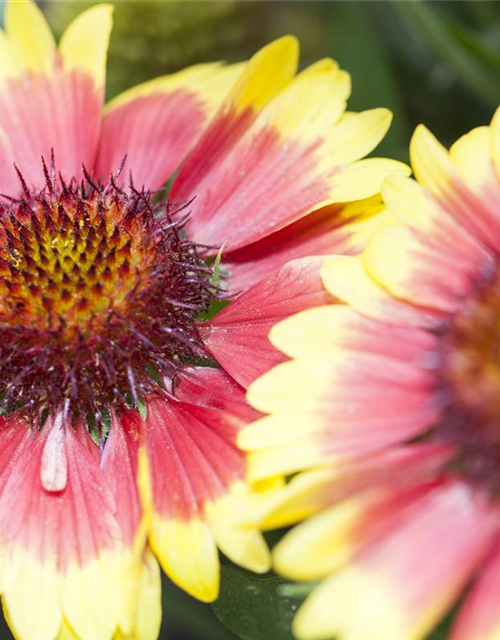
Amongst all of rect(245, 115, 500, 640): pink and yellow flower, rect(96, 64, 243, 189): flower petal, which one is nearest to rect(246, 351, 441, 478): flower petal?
rect(245, 115, 500, 640): pink and yellow flower

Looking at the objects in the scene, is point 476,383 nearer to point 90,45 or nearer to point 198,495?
point 198,495

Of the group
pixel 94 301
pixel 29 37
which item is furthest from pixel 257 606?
pixel 29 37

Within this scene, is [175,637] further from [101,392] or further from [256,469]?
[256,469]

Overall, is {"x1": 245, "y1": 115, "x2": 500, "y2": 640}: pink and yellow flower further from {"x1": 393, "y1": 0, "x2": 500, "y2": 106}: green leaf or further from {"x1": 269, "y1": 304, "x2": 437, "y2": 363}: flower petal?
{"x1": 393, "y1": 0, "x2": 500, "y2": 106}: green leaf

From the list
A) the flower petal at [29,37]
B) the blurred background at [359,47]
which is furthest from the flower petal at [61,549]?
the flower petal at [29,37]

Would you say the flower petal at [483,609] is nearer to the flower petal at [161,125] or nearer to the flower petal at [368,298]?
the flower petal at [368,298]

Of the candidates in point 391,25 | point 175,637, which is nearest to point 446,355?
point 175,637
